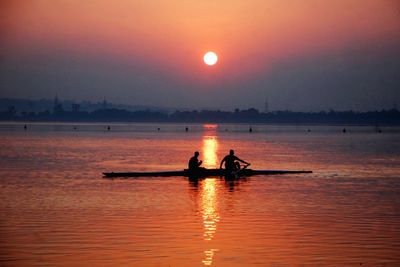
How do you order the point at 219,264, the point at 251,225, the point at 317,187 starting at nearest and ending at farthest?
the point at 219,264, the point at 251,225, the point at 317,187

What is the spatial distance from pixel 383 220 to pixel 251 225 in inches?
204

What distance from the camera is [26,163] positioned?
63781mm

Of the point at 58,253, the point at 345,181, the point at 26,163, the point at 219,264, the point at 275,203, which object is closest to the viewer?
the point at 219,264

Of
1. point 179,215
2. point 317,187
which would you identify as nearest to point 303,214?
point 179,215

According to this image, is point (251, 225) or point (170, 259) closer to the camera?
point (170, 259)

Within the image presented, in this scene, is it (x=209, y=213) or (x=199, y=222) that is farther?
(x=209, y=213)

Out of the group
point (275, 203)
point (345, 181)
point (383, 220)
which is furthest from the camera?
point (345, 181)

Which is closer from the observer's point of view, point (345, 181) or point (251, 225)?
point (251, 225)

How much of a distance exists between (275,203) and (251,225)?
713cm

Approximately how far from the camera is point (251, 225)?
2412 centimetres

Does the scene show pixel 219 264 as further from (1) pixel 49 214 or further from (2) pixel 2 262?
(1) pixel 49 214

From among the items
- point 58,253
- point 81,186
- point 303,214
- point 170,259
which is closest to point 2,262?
point 58,253

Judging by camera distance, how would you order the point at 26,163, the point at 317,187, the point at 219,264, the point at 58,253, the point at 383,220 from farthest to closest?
1. the point at 26,163
2. the point at 317,187
3. the point at 383,220
4. the point at 58,253
5. the point at 219,264

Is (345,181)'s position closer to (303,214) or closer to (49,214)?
(303,214)
